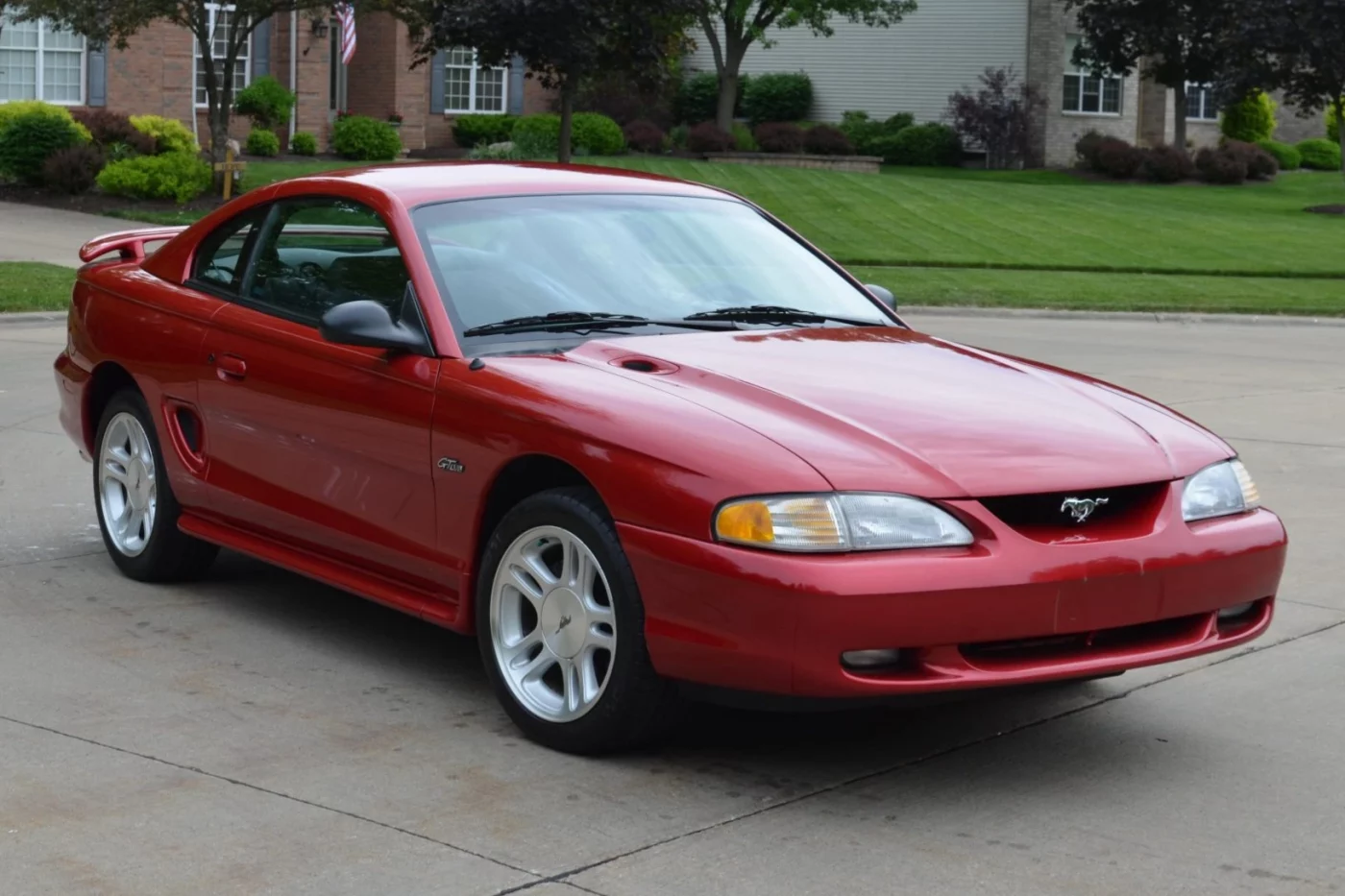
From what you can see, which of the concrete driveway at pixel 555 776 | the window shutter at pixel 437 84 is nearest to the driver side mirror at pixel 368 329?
the concrete driveway at pixel 555 776

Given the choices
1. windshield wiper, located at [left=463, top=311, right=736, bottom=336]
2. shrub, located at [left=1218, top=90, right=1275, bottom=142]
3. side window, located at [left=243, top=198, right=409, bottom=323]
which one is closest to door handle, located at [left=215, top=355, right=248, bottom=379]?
side window, located at [left=243, top=198, right=409, bottom=323]

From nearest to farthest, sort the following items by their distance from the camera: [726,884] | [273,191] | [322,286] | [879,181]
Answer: [726,884]
[322,286]
[273,191]
[879,181]

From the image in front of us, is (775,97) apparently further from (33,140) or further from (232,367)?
(232,367)

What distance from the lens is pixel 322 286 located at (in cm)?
626

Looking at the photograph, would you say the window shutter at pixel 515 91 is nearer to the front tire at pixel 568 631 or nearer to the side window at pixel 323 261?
the side window at pixel 323 261

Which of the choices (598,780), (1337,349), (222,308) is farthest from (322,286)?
(1337,349)

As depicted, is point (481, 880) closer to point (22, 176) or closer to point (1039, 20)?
point (22, 176)

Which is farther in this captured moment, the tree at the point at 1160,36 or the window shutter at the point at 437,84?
the window shutter at the point at 437,84

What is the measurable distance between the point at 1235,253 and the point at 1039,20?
22.8 metres

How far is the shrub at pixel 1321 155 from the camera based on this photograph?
185ft

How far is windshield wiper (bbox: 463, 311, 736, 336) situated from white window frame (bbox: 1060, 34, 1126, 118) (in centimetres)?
4776

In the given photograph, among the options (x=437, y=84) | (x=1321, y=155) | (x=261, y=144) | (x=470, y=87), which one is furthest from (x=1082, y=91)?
(x=261, y=144)

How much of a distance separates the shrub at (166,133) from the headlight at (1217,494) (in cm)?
2860

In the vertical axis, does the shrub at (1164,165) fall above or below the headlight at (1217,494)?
above
